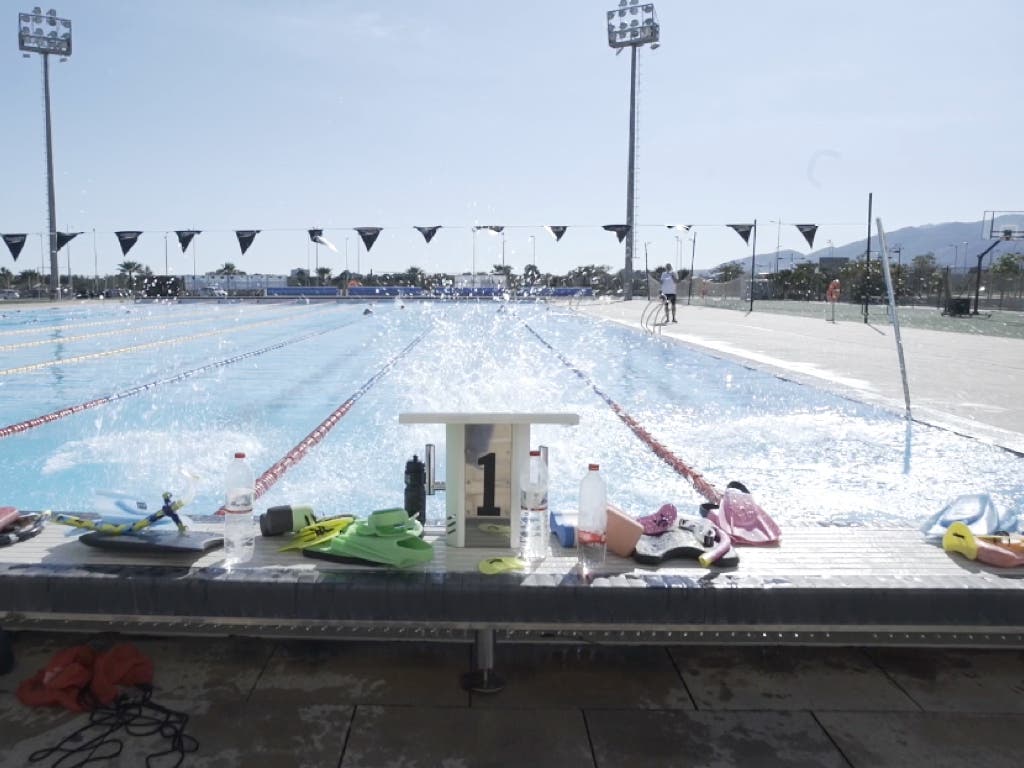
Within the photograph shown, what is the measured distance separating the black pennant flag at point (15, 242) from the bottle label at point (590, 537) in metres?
30.7

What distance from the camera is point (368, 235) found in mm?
27281

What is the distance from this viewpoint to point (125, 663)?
241cm

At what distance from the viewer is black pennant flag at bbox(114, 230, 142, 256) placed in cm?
2745

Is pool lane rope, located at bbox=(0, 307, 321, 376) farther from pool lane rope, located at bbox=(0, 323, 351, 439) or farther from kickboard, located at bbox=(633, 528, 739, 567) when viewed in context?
kickboard, located at bbox=(633, 528, 739, 567)

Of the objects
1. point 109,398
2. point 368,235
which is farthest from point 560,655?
point 368,235

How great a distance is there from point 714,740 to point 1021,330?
2042 centimetres

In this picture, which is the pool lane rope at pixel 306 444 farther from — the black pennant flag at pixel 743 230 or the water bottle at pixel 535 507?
the black pennant flag at pixel 743 230

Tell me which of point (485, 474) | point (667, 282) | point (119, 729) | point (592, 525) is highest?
point (667, 282)

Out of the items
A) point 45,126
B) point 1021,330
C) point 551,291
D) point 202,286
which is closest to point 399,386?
point 1021,330

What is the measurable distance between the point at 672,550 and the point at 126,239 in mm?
29552

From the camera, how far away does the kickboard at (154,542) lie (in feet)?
8.39

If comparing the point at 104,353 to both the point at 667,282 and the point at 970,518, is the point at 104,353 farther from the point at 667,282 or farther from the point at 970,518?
the point at 667,282

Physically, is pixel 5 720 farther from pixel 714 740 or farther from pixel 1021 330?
pixel 1021 330

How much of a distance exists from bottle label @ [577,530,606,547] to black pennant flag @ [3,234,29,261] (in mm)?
30695
